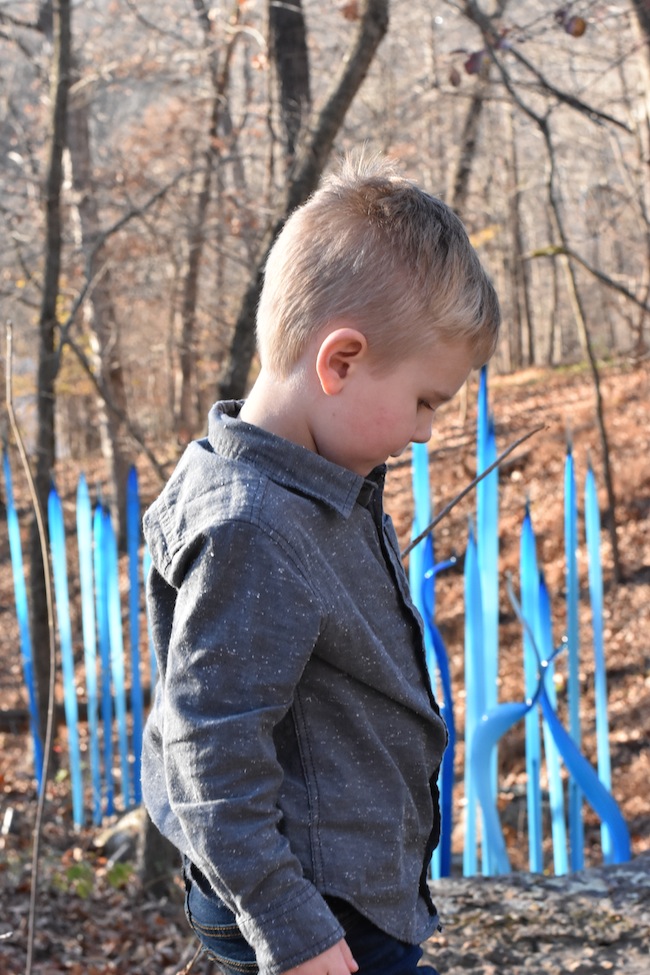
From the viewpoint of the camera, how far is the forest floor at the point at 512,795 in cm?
228

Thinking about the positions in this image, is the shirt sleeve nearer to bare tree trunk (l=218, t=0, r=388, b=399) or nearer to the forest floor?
the forest floor

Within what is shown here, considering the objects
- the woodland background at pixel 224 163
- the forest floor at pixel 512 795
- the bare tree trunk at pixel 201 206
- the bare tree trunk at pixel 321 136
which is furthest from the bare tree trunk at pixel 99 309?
the bare tree trunk at pixel 321 136

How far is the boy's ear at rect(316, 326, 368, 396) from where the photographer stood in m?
1.29

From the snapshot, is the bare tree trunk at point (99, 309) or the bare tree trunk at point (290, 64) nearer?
the bare tree trunk at point (290, 64)

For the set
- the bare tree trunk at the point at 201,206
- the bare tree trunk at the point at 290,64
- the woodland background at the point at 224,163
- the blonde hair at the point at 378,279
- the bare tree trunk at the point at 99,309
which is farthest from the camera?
the bare tree trunk at the point at 99,309

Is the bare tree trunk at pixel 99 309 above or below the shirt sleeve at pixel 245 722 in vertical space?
above

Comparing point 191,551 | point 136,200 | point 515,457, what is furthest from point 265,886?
point 136,200

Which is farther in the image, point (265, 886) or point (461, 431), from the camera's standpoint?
point (461, 431)

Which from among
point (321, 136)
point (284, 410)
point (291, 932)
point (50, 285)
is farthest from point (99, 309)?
point (291, 932)

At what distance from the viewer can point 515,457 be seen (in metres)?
9.74

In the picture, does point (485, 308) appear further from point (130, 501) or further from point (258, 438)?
point (130, 501)

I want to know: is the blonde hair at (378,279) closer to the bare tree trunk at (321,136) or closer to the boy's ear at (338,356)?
the boy's ear at (338,356)

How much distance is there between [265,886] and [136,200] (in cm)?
1060

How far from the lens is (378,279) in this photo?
51.2 inches
